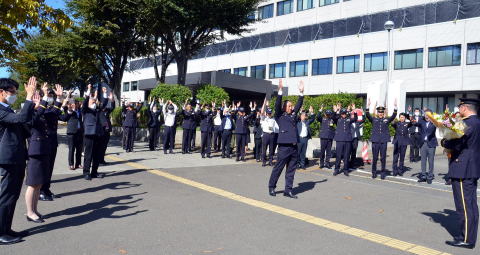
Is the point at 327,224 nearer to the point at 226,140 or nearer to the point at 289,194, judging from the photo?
the point at 289,194

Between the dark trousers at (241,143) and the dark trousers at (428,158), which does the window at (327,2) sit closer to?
the dark trousers at (241,143)

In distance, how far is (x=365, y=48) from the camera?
35.3 metres

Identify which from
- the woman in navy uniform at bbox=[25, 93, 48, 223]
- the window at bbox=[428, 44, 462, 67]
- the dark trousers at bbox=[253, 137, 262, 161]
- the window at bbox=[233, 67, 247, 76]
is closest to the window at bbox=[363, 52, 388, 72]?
the window at bbox=[428, 44, 462, 67]

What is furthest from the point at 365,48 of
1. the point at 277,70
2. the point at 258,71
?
the point at 258,71

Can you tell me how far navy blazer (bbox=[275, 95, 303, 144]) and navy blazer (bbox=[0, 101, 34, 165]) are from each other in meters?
4.81

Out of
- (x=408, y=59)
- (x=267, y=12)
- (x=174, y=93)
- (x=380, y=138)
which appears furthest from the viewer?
(x=267, y=12)

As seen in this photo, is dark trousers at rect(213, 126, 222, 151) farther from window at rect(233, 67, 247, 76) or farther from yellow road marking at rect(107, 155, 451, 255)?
window at rect(233, 67, 247, 76)

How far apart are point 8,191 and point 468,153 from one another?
6432 millimetres

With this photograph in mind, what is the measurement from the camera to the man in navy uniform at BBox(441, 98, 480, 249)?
17.5ft

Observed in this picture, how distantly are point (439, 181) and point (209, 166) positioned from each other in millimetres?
6989

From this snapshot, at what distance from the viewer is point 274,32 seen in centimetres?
4331

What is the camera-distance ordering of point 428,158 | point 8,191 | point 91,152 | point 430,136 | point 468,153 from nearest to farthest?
point 8,191, point 468,153, point 91,152, point 430,136, point 428,158

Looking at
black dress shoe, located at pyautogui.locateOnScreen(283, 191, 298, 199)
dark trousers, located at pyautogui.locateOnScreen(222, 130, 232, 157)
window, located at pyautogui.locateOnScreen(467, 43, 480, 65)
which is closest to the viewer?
black dress shoe, located at pyautogui.locateOnScreen(283, 191, 298, 199)

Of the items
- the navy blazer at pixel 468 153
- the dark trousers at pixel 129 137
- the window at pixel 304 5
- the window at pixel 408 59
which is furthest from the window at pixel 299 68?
the navy blazer at pixel 468 153
